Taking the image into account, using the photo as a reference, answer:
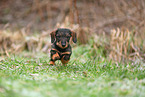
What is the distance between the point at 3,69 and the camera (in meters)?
4.28

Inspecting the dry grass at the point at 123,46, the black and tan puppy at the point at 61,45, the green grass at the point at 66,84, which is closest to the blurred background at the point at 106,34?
the dry grass at the point at 123,46

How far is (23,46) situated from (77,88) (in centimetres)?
647

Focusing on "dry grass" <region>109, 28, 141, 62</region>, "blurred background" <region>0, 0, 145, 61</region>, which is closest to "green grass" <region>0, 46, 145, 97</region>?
"dry grass" <region>109, 28, 141, 62</region>

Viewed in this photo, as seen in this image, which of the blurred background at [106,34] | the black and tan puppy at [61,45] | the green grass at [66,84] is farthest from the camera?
the blurred background at [106,34]

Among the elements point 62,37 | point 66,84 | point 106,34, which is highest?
point 62,37

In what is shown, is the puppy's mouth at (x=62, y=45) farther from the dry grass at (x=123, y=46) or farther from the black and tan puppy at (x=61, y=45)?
the dry grass at (x=123, y=46)

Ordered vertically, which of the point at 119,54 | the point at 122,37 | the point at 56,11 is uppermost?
the point at 56,11

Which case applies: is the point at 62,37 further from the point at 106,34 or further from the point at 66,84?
the point at 106,34

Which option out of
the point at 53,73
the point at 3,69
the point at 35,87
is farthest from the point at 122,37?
the point at 35,87

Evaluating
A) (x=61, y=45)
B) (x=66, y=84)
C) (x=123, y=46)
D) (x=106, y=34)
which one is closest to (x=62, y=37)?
(x=61, y=45)

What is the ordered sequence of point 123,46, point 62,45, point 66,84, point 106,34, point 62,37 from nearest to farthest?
1. point 66,84
2. point 62,45
3. point 62,37
4. point 123,46
5. point 106,34

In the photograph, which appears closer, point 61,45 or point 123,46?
point 61,45

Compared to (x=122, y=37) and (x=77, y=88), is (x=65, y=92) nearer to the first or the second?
(x=77, y=88)

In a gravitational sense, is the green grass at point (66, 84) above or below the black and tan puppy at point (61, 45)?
below
